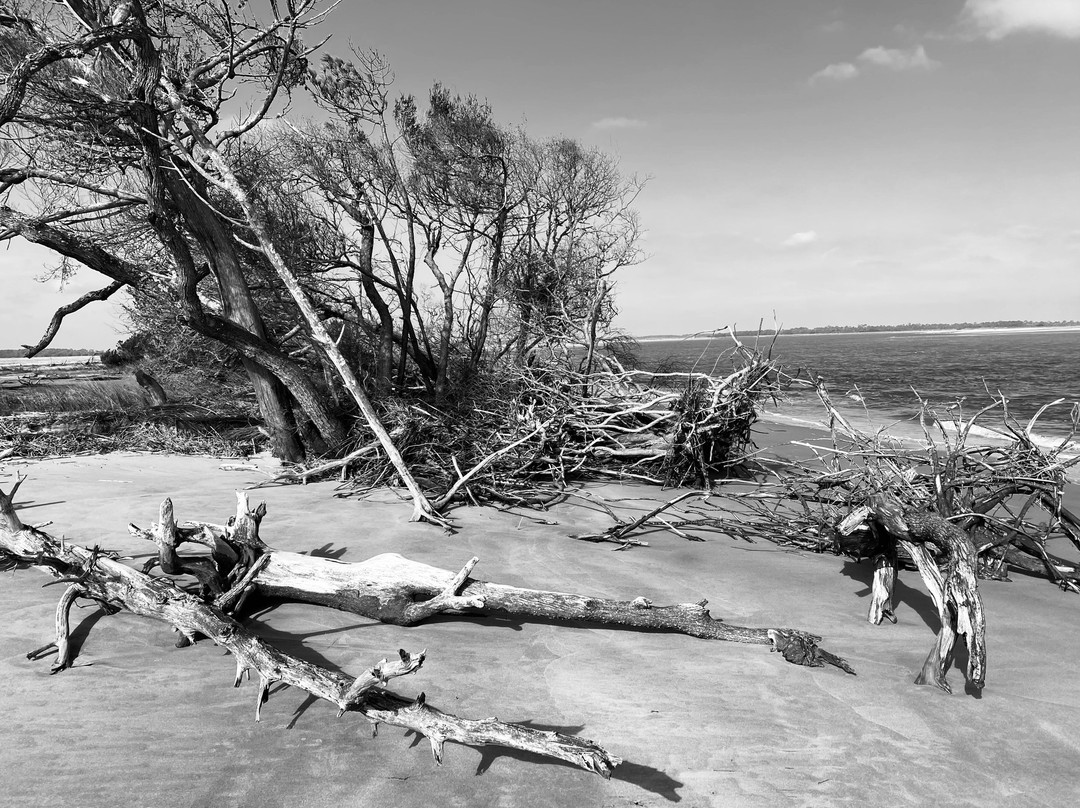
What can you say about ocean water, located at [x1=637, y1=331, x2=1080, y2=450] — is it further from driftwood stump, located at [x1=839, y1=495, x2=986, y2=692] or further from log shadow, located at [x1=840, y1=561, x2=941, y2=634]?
driftwood stump, located at [x1=839, y1=495, x2=986, y2=692]

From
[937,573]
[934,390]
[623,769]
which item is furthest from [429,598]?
[934,390]

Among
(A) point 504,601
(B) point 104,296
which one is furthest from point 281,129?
(A) point 504,601

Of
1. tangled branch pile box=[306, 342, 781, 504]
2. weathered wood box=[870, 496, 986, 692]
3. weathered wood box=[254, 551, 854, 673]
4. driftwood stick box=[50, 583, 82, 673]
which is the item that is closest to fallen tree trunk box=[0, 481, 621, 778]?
driftwood stick box=[50, 583, 82, 673]

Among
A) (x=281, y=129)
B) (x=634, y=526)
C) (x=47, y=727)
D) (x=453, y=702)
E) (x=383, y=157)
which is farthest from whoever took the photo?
(x=383, y=157)

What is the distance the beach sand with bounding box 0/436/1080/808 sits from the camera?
2236 millimetres

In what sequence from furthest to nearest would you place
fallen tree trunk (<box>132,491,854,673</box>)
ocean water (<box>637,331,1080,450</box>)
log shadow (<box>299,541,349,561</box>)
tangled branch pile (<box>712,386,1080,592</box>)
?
1. ocean water (<box>637,331,1080,450</box>)
2. log shadow (<box>299,541,349,561</box>)
3. tangled branch pile (<box>712,386,1080,592</box>)
4. fallen tree trunk (<box>132,491,854,673</box>)

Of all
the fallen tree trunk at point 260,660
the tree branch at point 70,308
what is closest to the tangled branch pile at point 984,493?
the fallen tree trunk at point 260,660

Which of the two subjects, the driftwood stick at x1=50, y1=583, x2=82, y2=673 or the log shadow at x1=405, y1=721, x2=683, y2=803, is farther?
the driftwood stick at x1=50, y1=583, x2=82, y2=673

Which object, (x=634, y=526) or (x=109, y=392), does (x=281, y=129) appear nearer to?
(x=109, y=392)

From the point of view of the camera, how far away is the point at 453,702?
2.80 m

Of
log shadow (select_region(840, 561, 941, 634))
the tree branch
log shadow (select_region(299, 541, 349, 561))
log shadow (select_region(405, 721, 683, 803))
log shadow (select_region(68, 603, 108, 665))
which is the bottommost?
log shadow (select_region(840, 561, 941, 634))

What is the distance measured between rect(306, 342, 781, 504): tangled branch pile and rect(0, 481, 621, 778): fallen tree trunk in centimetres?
336

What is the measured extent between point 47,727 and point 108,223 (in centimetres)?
833

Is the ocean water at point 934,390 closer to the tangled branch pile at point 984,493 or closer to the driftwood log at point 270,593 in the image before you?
the tangled branch pile at point 984,493
